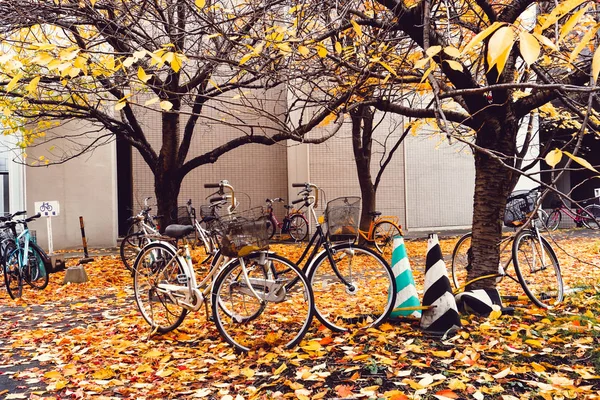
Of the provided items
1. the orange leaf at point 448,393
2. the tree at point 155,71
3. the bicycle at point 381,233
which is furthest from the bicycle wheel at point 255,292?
the bicycle at point 381,233

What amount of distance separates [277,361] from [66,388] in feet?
5.32

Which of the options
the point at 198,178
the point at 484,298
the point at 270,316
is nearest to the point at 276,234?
the point at 198,178

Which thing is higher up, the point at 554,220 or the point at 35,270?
the point at 554,220

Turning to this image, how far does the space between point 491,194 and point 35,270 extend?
7.14 metres

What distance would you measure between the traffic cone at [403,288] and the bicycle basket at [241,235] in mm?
1360

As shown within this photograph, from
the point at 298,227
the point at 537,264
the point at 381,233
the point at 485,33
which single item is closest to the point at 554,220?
the point at 381,233

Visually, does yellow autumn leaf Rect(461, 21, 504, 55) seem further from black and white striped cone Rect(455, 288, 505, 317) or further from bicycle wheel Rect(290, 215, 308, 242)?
bicycle wheel Rect(290, 215, 308, 242)

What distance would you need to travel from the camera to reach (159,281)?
195 inches

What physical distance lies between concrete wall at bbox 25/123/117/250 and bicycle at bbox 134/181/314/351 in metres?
8.79

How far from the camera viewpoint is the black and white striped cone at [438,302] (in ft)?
13.8

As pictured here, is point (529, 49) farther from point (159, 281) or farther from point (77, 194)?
point (77, 194)

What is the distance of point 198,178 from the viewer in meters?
14.9

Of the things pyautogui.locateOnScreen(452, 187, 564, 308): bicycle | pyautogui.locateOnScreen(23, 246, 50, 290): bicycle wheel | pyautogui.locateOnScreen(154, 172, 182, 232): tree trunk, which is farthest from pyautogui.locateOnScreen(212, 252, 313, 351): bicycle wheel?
pyautogui.locateOnScreen(154, 172, 182, 232): tree trunk

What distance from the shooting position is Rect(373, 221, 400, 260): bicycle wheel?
11.3 metres
